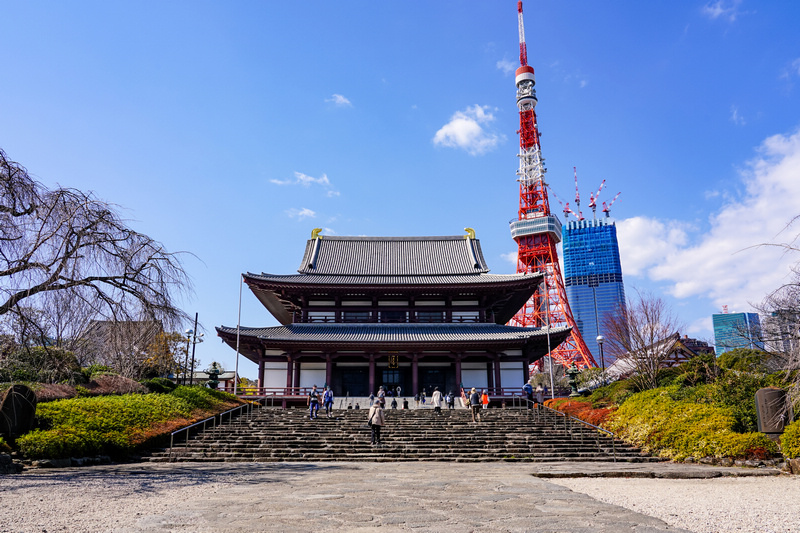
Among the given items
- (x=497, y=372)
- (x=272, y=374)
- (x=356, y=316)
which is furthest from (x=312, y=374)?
(x=497, y=372)

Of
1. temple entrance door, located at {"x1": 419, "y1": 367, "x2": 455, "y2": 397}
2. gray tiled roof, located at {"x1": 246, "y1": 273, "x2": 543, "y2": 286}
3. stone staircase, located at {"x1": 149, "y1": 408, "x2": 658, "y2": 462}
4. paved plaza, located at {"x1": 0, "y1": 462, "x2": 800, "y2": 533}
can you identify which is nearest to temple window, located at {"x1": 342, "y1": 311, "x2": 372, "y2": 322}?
gray tiled roof, located at {"x1": 246, "y1": 273, "x2": 543, "y2": 286}

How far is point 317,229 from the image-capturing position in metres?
42.4

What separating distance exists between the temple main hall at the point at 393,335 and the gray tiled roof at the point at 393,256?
946 mm

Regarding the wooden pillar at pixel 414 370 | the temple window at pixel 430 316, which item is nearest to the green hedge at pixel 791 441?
the wooden pillar at pixel 414 370

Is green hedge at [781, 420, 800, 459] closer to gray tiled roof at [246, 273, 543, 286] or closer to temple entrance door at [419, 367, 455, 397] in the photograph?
gray tiled roof at [246, 273, 543, 286]

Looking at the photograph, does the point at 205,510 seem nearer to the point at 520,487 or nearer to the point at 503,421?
the point at 520,487

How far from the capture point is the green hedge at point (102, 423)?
1327 cm

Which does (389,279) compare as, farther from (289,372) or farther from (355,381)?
(289,372)

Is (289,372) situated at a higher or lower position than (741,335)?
lower

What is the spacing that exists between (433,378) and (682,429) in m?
19.3

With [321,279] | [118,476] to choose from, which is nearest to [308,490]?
[118,476]

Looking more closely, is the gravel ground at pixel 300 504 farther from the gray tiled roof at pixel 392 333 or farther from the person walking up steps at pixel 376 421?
the gray tiled roof at pixel 392 333

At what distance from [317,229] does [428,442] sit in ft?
88.6

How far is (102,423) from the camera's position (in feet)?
52.2
